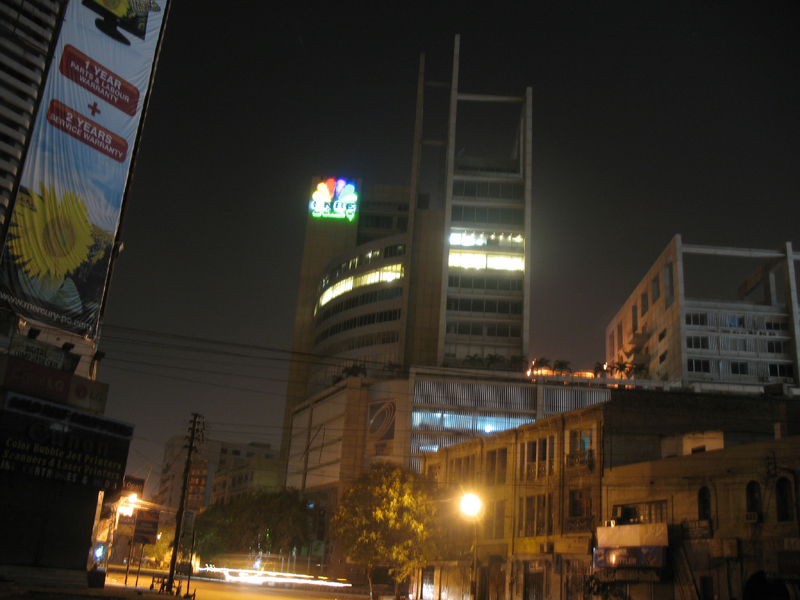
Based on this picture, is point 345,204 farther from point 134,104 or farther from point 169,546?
point 134,104

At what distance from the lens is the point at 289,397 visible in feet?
509

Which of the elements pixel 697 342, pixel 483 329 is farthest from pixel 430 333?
pixel 697 342

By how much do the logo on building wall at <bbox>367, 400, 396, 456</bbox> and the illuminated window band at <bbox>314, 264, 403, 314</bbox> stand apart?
29074 millimetres

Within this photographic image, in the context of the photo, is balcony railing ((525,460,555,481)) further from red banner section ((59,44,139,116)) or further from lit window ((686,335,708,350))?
lit window ((686,335,708,350))

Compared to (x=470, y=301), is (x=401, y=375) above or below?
below

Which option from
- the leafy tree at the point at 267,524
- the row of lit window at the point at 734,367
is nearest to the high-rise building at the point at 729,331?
the row of lit window at the point at 734,367

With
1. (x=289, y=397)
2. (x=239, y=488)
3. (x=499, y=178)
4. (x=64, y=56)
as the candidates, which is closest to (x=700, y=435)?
(x=64, y=56)

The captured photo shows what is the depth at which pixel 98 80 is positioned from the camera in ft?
133

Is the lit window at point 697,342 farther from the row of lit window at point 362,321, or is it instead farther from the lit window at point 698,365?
the row of lit window at point 362,321

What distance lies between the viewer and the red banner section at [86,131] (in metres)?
37.8

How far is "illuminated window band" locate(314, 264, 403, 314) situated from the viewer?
414 feet

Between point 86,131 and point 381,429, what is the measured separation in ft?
225

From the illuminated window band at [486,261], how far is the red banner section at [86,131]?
8451cm

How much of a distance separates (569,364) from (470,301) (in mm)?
22563
